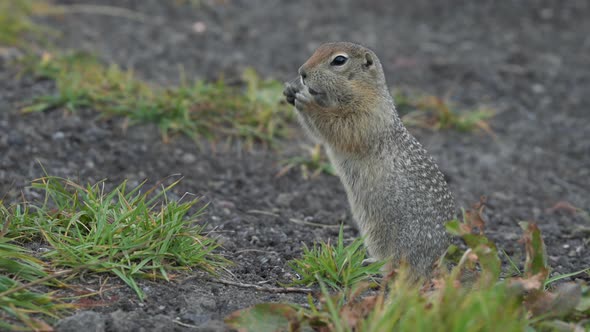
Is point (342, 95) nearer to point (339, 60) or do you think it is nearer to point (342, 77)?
point (342, 77)

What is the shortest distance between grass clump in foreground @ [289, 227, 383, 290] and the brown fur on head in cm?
89

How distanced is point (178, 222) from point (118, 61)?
13.4 feet

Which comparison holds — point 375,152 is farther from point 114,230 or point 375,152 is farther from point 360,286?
point 114,230

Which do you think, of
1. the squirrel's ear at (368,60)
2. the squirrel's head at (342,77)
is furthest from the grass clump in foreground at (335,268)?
the squirrel's ear at (368,60)

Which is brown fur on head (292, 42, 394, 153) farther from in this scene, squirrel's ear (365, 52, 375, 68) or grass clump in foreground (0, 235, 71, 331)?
grass clump in foreground (0, 235, 71, 331)

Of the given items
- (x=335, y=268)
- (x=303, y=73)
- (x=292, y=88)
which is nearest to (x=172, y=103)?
(x=292, y=88)

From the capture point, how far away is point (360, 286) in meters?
3.23

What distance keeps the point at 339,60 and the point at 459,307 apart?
207 centimetres

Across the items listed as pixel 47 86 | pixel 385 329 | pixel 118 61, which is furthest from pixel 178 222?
pixel 118 61

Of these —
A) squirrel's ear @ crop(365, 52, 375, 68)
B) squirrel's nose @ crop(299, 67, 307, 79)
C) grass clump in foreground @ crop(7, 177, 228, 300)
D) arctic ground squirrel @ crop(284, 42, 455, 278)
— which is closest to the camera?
grass clump in foreground @ crop(7, 177, 228, 300)

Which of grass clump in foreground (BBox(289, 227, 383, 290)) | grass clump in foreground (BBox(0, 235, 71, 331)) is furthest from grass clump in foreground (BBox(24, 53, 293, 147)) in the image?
grass clump in foreground (BBox(0, 235, 71, 331))

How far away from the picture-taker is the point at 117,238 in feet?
12.0

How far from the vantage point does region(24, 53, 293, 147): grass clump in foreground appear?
5953 mm

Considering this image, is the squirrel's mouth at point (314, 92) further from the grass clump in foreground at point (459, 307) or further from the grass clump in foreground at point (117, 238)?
the grass clump in foreground at point (459, 307)
